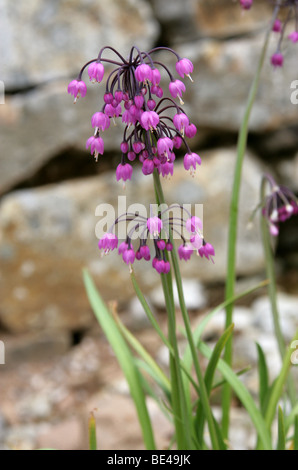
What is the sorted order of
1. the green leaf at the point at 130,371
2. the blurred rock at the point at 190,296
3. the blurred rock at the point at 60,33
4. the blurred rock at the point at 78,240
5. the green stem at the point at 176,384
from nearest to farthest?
the green stem at the point at 176,384, the green leaf at the point at 130,371, the blurred rock at the point at 60,33, the blurred rock at the point at 78,240, the blurred rock at the point at 190,296

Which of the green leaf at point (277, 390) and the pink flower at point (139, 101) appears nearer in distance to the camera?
the pink flower at point (139, 101)

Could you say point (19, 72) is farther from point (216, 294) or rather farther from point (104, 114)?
point (104, 114)

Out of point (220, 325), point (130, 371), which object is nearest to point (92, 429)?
point (130, 371)

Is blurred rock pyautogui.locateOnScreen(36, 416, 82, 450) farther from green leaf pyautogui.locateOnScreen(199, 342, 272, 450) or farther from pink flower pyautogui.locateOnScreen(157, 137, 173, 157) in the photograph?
pink flower pyautogui.locateOnScreen(157, 137, 173, 157)

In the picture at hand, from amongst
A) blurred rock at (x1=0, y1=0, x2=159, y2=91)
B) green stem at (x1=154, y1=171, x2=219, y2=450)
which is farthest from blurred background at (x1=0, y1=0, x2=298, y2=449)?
green stem at (x1=154, y1=171, x2=219, y2=450)

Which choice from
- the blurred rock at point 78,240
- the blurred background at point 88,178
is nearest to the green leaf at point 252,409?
the blurred background at point 88,178

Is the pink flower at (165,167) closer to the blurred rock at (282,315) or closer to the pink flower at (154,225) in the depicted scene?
the pink flower at (154,225)

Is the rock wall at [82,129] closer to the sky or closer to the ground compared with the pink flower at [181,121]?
closer to the sky

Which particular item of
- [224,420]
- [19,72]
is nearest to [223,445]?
[224,420]
